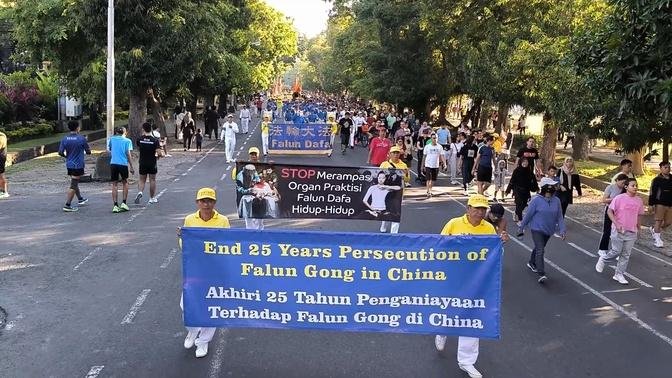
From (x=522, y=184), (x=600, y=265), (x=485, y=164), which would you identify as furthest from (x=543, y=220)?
(x=485, y=164)

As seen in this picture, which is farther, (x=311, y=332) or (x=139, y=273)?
(x=139, y=273)

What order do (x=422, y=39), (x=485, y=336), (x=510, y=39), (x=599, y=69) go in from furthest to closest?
(x=422, y=39), (x=510, y=39), (x=599, y=69), (x=485, y=336)

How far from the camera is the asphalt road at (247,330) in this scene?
20.6 ft

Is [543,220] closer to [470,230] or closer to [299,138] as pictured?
[470,230]

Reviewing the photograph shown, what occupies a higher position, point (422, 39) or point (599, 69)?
point (422, 39)

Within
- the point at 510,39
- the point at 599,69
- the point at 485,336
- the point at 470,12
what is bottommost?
the point at 485,336

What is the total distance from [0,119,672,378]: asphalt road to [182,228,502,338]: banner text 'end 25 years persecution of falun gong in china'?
Result: 54 cm

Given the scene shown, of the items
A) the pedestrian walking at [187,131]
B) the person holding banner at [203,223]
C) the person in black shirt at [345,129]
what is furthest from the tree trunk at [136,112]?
the person holding banner at [203,223]

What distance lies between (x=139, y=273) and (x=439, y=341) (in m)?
4.55

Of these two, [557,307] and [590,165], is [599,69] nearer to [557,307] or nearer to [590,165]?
[557,307]

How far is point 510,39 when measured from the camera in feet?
73.6

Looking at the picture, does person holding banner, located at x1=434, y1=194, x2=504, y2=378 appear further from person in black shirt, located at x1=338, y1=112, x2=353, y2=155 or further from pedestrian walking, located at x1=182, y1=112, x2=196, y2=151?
person in black shirt, located at x1=338, y1=112, x2=353, y2=155

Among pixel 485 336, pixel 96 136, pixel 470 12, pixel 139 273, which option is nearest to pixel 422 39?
pixel 470 12

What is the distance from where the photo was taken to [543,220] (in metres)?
9.34
